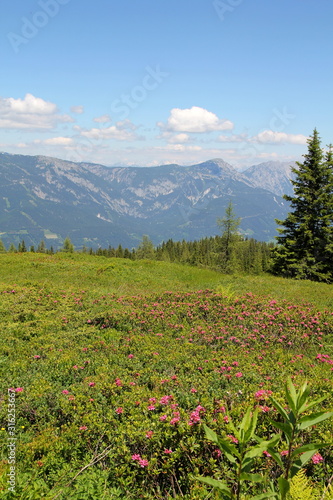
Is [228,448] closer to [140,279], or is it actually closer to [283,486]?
[283,486]

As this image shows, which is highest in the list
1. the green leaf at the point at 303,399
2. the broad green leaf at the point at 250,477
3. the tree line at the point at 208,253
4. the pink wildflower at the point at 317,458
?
the green leaf at the point at 303,399

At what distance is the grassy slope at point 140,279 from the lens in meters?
17.0

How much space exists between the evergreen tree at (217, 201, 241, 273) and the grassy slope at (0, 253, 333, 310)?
1242cm

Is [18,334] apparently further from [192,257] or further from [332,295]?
[192,257]

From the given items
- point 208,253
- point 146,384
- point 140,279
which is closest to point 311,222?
point 140,279

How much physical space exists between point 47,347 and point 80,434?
455cm

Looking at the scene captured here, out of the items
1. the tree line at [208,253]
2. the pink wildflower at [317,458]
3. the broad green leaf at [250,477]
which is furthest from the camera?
the tree line at [208,253]

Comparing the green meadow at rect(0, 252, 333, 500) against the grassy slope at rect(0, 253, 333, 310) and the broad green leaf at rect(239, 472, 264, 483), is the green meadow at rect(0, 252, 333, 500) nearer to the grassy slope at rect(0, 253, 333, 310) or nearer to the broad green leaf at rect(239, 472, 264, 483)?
the broad green leaf at rect(239, 472, 264, 483)

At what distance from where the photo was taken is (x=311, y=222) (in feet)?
91.0

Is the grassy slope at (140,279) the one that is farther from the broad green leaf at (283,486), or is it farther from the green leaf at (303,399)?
the broad green leaf at (283,486)

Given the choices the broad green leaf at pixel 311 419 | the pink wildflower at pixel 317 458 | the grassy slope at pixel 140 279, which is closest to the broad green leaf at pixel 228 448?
the broad green leaf at pixel 311 419

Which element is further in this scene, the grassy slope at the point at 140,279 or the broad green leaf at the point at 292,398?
the grassy slope at the point at 140,279

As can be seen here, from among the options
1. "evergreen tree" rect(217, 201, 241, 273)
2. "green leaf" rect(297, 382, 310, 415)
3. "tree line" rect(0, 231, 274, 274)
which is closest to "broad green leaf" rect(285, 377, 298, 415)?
"green leaf" rect(297, 382, 310, 415)

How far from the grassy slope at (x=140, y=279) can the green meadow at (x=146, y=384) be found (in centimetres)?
174
